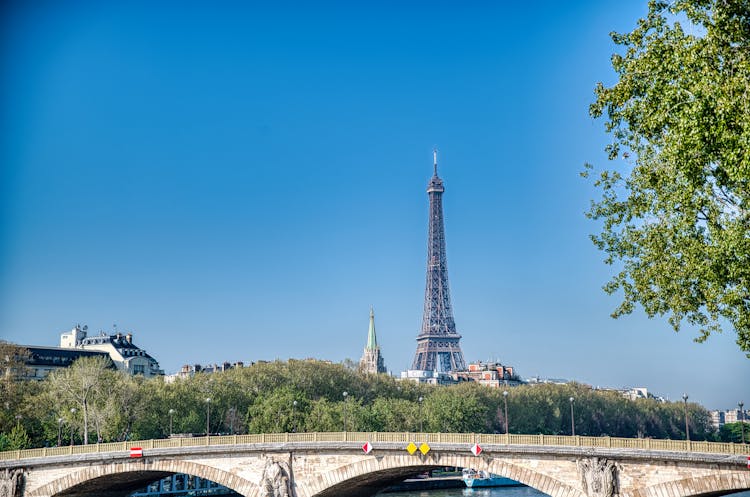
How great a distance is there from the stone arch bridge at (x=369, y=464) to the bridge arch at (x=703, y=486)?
48 mm

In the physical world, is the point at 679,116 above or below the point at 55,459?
above

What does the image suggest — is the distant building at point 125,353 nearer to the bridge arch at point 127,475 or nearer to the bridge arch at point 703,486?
the bridge arch at point 127,475

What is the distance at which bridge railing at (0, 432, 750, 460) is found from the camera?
4128 cm

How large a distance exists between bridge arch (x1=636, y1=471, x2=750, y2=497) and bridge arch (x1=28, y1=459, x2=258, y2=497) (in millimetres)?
24882

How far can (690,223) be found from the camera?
28.6 meters

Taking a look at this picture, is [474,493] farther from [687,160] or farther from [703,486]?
[687,160]

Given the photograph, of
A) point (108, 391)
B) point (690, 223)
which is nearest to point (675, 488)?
point (690, 223)

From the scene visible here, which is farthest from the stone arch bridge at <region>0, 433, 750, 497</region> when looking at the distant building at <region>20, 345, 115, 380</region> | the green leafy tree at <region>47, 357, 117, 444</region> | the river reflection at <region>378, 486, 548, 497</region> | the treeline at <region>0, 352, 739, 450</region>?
the distant building at <region>20, 345, 115, 380</region>

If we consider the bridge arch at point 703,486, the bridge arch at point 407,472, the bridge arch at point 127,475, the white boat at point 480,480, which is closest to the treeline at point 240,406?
the white boat at point 480,480

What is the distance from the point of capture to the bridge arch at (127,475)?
53.8 meters

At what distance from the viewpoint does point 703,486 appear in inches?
1578

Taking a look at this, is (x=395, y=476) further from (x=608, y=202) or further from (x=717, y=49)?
(x=717, y=49)

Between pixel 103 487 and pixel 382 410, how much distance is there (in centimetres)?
3516

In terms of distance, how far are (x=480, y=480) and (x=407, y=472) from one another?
127ft
